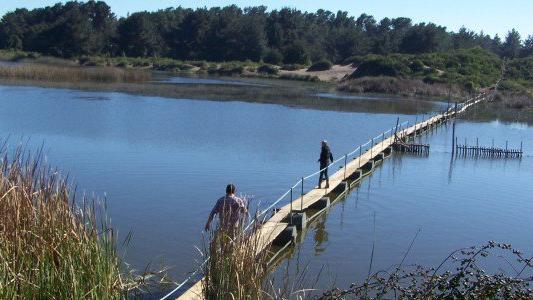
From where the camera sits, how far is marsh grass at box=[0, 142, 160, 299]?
778 centimetres

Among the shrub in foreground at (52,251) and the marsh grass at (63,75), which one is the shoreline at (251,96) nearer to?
the marsh grass at (63,75)

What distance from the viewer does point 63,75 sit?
6738cm

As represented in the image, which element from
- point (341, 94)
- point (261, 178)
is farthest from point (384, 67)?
Answer: point (261, 178)

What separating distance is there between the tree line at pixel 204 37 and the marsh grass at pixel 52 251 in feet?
349

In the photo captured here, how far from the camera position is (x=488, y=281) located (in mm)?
7109

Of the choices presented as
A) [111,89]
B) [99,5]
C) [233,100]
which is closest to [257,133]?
[233,100]

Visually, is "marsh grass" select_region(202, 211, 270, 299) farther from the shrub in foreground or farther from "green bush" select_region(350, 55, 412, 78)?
"green bush" select_region(350, 55, 412, 78)

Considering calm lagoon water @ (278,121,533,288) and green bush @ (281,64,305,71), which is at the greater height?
green bush @ (281,64,305,71)

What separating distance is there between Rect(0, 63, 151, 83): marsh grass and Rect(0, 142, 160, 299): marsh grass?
5838cm

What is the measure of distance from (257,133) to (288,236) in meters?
20.8

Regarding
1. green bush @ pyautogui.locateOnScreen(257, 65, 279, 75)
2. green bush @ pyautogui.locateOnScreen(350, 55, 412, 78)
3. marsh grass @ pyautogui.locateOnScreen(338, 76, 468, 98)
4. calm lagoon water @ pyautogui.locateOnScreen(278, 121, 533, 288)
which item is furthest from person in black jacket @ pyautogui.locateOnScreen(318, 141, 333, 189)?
green bush @ pyautogui.locateOnScreen(257, 65, 279, 75)

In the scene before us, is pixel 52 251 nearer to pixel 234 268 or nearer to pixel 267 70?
pixel 234 268

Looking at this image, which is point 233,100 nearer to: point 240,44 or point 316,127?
point 316,127

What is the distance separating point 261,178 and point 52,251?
16.5 m
